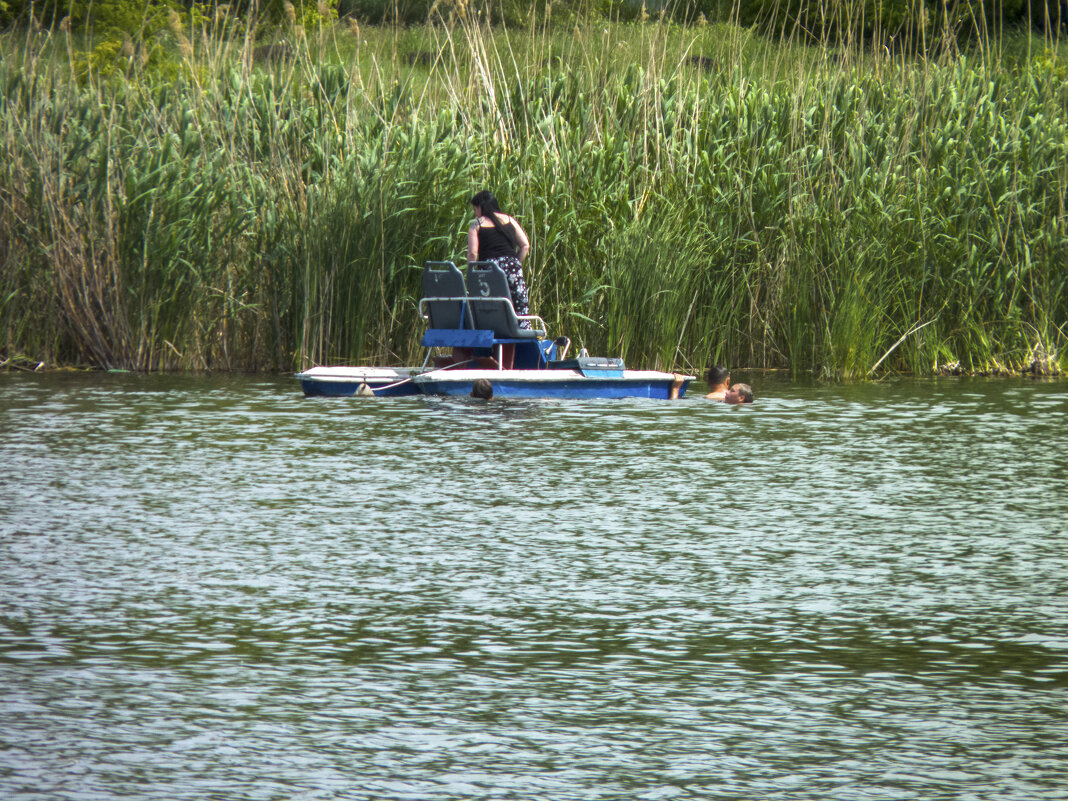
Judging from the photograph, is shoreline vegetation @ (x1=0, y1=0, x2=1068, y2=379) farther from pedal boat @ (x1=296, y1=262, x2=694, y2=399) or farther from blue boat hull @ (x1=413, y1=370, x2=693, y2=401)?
blue boat hull @ (x1=413, y1=370, x2=693, y2=401)

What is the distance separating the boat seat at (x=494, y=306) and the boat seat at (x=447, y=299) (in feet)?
0.32

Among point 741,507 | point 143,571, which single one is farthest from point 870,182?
point 143,571

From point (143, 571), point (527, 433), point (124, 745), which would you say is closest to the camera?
point (124, 745)

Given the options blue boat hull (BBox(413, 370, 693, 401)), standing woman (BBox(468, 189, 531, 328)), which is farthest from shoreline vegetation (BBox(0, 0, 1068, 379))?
blue boat hull (BBox(413, 370, 693, 401))

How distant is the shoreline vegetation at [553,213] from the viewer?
15.3 meters

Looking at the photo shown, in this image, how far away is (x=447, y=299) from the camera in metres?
13.7

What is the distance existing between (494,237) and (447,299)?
77 centimetres

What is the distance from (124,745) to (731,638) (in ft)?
6.39

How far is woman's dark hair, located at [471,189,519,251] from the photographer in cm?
1402

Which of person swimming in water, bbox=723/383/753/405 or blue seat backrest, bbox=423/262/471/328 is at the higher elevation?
blue seat backrest, bbox=423/262/471/328

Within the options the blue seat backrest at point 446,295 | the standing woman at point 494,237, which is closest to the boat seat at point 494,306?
the blue seat backrest at point 446,295

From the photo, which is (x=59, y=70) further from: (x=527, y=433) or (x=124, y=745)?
Result: (x=124, y=745)

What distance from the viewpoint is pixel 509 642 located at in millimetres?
5434

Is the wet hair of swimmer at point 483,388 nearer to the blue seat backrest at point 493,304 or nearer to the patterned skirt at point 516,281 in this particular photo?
the blue seat backrest at point 493,304
